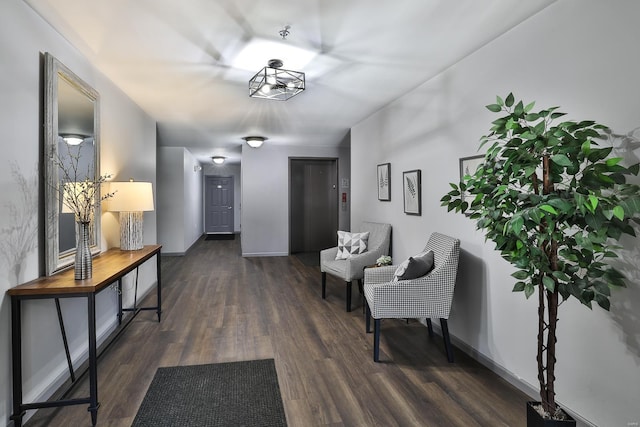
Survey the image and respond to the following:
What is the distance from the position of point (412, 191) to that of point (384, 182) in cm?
74

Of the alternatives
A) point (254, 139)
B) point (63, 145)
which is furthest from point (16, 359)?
point (254, 139)

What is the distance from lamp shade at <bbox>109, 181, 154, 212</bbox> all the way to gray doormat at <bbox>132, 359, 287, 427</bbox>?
1430 millimetres

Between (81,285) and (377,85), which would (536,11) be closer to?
(377,85)

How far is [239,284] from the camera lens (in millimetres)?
4914

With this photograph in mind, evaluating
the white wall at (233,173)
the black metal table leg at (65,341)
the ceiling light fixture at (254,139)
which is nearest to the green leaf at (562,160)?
the black metal table leg at (65,341)

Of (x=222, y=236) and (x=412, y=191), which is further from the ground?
(x=412, y=191)

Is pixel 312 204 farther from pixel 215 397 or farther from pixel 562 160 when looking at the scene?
pixel 562 160

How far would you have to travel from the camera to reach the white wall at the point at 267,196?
7.01 meters

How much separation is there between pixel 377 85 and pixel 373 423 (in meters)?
2.85

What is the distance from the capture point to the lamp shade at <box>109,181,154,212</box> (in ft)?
9.93

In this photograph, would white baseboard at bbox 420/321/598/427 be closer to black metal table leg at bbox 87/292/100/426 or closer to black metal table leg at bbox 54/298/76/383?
black metal table leg at bbox 87/292/100/426

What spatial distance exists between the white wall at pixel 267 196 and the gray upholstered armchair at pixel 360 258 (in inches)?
120

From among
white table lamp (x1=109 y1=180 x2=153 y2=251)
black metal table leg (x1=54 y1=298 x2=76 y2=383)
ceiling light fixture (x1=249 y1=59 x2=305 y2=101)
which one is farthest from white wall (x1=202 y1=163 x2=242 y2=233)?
black metal table leg (x1=54 y1=298 x2=76 y2=383)

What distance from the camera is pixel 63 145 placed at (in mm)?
2344
